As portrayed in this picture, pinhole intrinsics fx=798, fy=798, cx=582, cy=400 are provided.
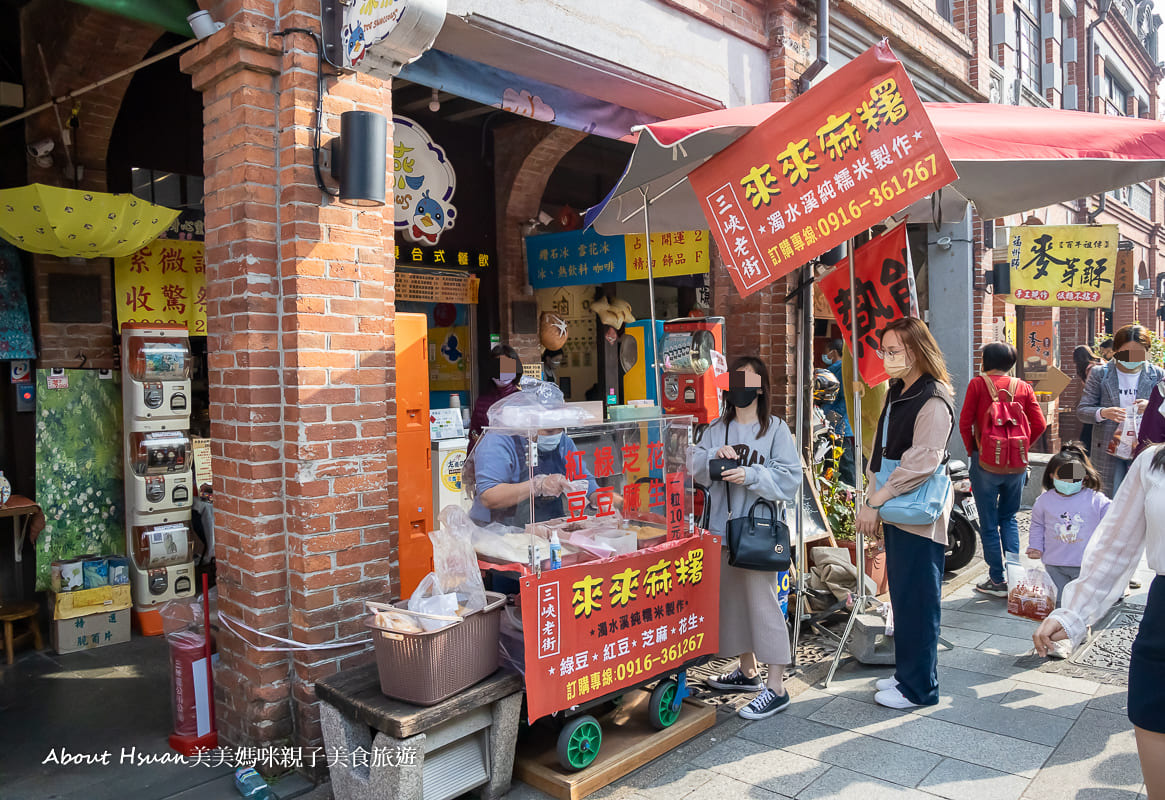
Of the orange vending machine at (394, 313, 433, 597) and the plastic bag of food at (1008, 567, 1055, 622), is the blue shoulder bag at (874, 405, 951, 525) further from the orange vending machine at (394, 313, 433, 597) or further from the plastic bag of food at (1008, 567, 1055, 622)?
the orange vending machine at (394, 313, 433, 597)

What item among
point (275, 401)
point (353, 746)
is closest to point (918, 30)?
point (275, 401)

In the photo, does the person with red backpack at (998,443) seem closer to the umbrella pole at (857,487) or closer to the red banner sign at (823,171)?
the umbrella pole at (857,487)

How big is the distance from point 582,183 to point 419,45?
5820mm

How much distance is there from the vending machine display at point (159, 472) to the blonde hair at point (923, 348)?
16.2ft

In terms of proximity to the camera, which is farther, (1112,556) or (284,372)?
(284,372)

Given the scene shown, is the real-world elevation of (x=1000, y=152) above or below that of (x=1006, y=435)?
above

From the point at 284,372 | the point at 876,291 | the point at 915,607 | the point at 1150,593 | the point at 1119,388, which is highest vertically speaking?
the point at 876,291

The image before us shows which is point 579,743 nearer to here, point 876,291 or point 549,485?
point 549,485

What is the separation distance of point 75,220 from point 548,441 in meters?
3.43

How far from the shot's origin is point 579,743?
3547 mm

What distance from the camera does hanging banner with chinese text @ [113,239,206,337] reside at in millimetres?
5914

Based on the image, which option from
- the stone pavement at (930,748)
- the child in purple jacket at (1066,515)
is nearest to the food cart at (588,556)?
the stone pavement at (930,748)

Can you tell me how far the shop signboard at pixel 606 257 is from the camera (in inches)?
281

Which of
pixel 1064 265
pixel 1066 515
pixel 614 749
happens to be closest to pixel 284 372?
pixel 614 749
